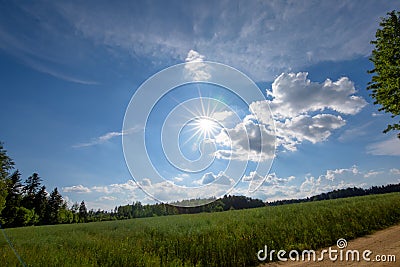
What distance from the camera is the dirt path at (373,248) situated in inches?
277

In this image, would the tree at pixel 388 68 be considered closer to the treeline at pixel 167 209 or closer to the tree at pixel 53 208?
the treeline at pixel 167 209

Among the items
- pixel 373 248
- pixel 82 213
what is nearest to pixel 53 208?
A: pixel 82 213

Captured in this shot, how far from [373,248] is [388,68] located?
17.1 m

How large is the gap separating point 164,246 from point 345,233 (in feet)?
25.1

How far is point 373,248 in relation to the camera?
8.49m

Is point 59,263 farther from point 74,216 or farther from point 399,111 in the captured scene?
point 74,216

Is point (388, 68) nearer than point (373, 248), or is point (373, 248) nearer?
point (373, 248)

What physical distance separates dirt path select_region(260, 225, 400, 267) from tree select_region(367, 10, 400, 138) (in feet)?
40.6

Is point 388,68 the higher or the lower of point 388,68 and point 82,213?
the higher

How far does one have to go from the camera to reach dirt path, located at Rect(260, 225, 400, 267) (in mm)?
7031

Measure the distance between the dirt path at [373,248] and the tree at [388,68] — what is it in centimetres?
1239

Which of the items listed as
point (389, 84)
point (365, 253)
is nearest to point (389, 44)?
point (389, 84)

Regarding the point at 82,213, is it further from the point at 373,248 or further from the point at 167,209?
the point at 373,248

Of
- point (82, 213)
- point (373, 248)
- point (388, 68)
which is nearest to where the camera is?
point (373, 248)
